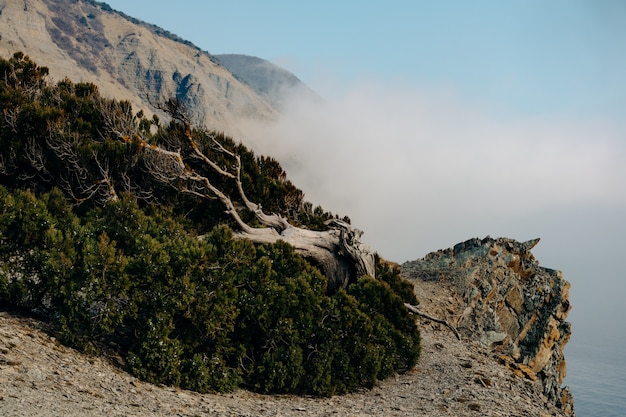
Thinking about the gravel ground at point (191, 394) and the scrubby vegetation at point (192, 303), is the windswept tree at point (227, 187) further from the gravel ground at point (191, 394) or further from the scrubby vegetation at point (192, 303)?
the gravel ground at point (191, 394)

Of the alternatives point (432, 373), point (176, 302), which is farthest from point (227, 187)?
point (432, 373)

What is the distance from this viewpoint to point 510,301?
105ft

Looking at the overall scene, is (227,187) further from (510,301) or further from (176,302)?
(510,301)

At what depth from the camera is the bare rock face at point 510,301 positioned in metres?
29.0

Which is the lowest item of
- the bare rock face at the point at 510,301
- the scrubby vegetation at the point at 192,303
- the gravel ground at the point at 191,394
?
the gravel ground at the point at 191,394

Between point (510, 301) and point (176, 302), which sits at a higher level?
point (510, 301)

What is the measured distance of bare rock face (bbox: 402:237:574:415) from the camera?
29.0 meters

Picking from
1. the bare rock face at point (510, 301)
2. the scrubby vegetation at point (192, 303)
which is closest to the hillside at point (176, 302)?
the scrubby vegetation at point (192, 303)

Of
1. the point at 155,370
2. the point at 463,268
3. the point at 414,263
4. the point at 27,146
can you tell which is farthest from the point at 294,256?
the point at 414,263

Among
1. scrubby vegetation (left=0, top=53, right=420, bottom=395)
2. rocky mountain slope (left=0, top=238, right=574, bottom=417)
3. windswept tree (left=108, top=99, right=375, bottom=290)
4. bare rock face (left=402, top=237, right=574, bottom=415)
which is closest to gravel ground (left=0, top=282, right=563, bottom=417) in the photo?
rocky mountain slope (left=0, top=238, right=574, bottom=417)

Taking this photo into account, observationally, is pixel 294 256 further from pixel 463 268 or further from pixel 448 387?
pixel 463 268

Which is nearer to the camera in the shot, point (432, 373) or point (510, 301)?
point (432, 373)

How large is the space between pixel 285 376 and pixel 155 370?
315 centimetres

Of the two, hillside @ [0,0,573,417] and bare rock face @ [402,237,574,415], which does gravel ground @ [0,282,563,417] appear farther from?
bare rock face @ [402,237,574,415]
